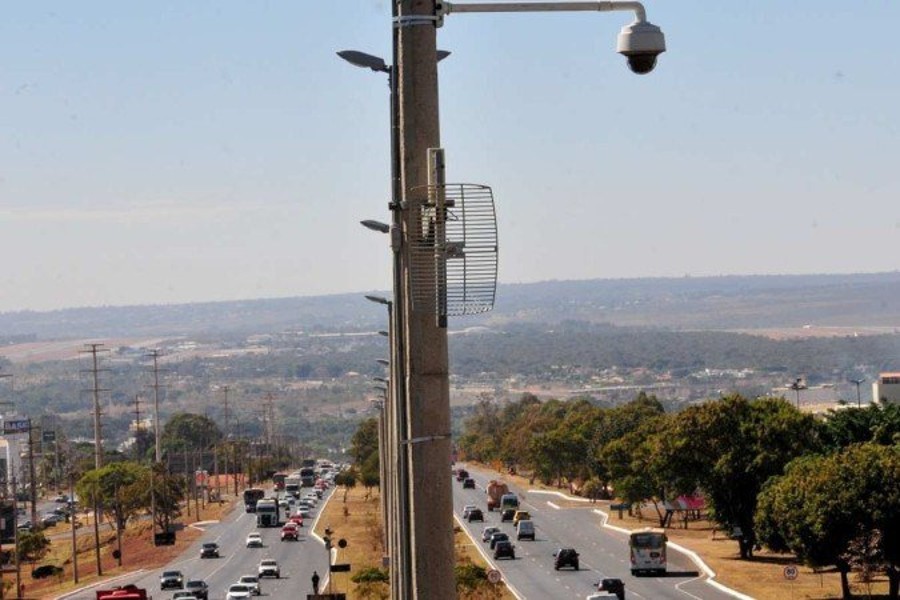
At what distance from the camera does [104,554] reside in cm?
12606

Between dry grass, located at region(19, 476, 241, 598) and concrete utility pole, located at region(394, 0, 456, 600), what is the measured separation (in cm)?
7702

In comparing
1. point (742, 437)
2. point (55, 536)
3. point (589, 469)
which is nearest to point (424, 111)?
point (742, 437)

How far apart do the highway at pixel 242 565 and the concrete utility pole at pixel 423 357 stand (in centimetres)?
6959

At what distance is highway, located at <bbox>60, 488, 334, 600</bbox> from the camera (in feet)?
279

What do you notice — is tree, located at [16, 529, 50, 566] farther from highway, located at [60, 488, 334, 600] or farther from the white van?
the white van

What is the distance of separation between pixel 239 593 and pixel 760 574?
22611 millimetres

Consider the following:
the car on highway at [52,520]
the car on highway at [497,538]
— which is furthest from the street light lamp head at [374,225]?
the car on highway at [52,520]

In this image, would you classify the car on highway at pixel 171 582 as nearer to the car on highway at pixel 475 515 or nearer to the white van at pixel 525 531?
the white van at pixel 525 531

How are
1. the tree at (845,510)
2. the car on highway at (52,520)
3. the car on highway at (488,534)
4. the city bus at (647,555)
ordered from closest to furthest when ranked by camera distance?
the tree at (845,510)
the city bus at (647,555)
the car on highway at (488,534)
the car on highway at (52,520)

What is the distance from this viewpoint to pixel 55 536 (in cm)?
14800

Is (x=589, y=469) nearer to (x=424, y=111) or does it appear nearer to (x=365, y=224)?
(x=365, y=224)

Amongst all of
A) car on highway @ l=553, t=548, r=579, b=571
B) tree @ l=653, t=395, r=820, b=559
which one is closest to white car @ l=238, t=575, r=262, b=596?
car on highway @ l=553, t=548, r=579, b=571

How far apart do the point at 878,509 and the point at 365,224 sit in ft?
138

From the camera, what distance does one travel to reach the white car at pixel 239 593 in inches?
2990
